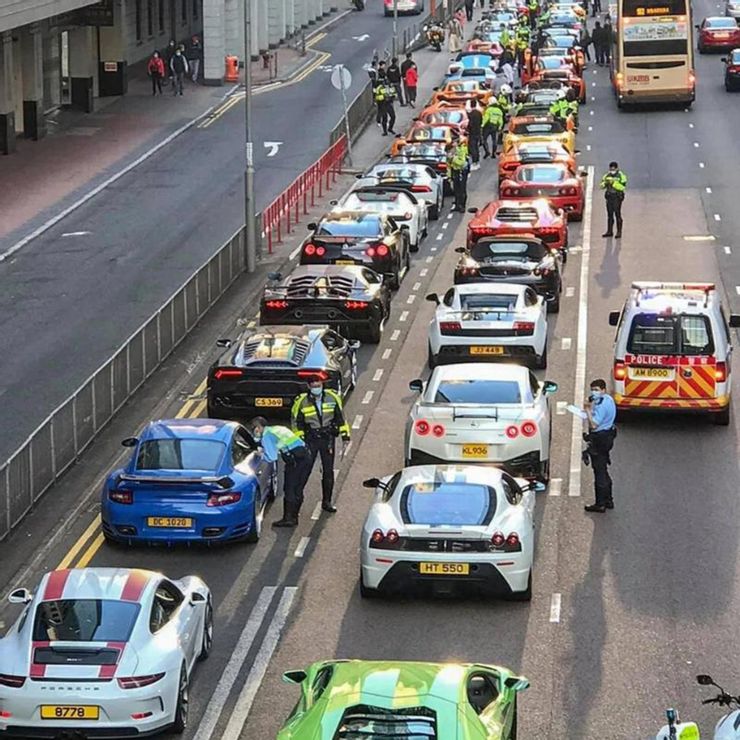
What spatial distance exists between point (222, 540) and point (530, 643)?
13.5ft

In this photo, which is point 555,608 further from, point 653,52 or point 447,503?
point 653,52

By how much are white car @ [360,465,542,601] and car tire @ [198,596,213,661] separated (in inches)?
71.9

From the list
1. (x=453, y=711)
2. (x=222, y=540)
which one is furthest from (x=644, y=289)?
(x=453, y=711)

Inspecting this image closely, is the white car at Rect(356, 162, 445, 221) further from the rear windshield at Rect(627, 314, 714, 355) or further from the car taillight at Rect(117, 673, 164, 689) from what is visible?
the car taillight at Rect(117, 673, 164, 689)

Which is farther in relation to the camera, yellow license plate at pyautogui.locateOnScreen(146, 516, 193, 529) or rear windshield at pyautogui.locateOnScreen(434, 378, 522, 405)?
rear windshield at pyautogui.locateOnScreen(434, 378, 522, 405)

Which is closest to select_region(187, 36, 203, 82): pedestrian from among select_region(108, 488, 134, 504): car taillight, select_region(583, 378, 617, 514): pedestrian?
select_region(583, 378, 617, 514): pedestrian

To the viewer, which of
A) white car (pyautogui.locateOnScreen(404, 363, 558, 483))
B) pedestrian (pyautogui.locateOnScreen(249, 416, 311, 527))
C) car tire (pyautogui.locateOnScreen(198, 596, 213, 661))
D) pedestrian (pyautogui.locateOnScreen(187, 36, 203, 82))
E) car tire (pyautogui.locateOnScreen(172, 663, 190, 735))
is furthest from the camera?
pedestrian (pyautogui.locateOnScreen(187, 36, 203, 82))

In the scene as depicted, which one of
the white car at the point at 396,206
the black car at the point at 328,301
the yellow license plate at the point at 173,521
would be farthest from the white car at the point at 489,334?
the white car at the point at 396,206

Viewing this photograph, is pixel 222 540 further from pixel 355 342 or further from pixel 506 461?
pixel 355 342

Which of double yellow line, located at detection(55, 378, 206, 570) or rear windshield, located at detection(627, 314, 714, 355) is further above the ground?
rear windshield, located at detection(627, 314, 714, 355)

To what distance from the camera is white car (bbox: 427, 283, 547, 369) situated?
1096 inches

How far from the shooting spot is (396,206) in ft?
127

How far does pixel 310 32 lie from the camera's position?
86.1 meters

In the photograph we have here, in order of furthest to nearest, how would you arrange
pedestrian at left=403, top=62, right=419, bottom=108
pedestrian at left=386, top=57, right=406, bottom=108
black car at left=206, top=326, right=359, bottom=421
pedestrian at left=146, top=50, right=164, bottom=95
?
pedestrian at left=146, top=50, right=164, bottom=95 → pedestrian at left=403, top=62, right=419, bottom=108 → pedestrian at left=386, top=57, right=406, bottom=108 → black car at left=206, top=326, right=359, bottom=421
